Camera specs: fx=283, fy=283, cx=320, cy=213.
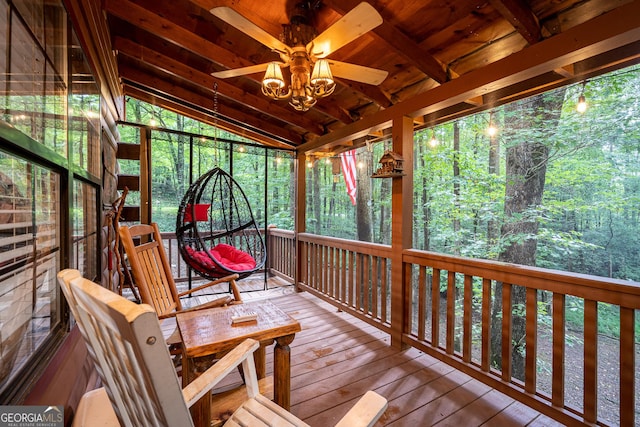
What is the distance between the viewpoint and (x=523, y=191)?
479 centimetres

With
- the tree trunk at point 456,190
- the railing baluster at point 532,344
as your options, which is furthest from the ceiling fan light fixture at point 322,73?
the tree trunk at point 456,190

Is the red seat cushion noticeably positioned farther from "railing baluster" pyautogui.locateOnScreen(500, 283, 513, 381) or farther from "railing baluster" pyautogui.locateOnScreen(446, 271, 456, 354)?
"railing baluster" pyautogui.locateOnScreen(500, 283, 513, 381)

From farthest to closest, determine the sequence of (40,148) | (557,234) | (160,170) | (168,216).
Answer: (160,170), (168,216), (557,234), (40,148)

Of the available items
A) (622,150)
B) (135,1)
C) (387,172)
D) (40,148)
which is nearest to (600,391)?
(622,150)

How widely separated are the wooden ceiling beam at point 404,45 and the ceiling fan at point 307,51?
0.30 meters

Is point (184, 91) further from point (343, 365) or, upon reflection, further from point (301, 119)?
point (343, 365)

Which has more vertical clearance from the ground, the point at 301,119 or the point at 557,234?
the point at 301,119

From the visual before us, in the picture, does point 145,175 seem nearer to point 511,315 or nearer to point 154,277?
point 154,277

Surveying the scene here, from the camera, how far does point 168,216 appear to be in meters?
7.62

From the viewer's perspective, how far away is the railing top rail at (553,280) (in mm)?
1498

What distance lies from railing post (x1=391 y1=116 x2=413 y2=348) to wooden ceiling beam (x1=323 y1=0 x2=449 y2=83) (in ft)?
1.59

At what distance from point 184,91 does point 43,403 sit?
4.08 metres

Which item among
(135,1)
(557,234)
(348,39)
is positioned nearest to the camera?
(348,39)

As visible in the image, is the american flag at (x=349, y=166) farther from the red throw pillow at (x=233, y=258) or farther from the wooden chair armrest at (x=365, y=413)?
the wooden chair armrest at (x=365, y=413)
